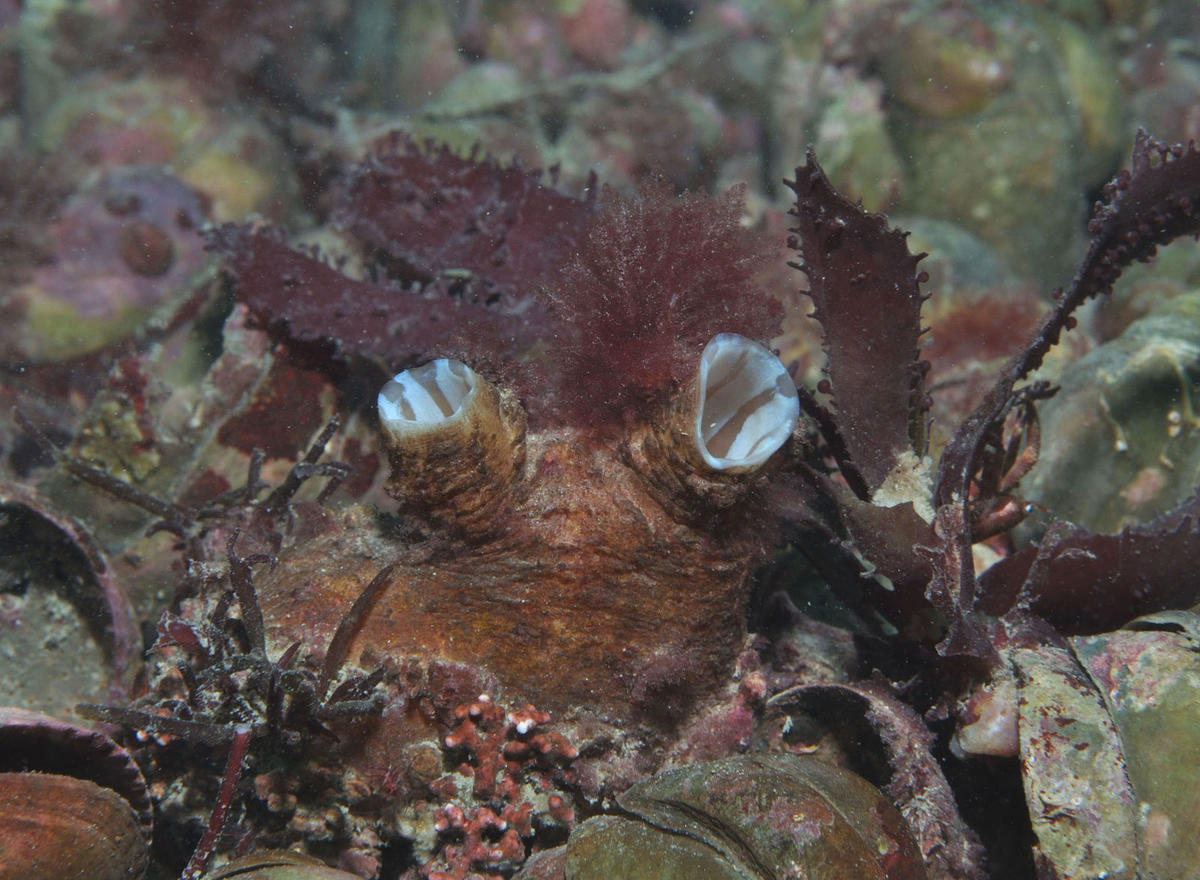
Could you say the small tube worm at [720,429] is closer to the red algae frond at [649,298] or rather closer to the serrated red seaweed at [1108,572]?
the red algae frond at [649,298]

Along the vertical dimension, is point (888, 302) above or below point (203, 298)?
above

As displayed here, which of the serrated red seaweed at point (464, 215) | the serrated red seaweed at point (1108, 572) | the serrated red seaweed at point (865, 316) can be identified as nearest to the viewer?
the serrated red seaweed at point (865, 316)

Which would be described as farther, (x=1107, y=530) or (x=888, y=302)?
(x=1107, y=530)

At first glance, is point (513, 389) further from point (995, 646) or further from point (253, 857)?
point (995, 646)

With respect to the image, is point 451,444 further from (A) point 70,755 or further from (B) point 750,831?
(A) point 70,755

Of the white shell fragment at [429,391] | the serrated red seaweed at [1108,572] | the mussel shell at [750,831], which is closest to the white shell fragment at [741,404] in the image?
the white shell fragment at [429,391]

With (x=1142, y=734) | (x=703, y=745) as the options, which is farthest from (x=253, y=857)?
(x=1142, y=734)
